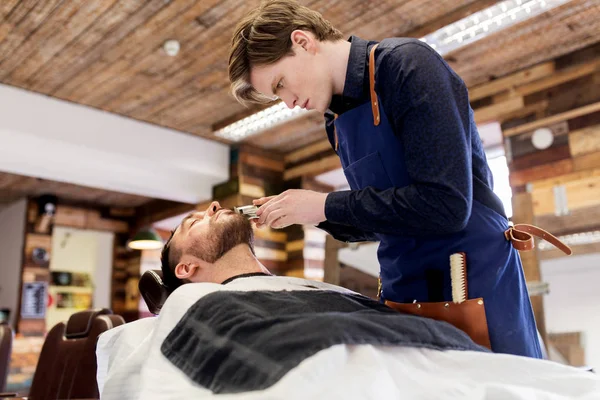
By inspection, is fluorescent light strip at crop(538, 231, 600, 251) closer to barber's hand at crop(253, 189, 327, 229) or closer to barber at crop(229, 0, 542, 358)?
barber at crop(229, 0, 542, 358)

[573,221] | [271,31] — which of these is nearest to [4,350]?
[271,31]

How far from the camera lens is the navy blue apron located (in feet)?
4.40

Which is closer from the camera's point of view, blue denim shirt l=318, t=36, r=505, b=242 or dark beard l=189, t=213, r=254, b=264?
blue denim shirt l=318, t=36, r=505, b=242

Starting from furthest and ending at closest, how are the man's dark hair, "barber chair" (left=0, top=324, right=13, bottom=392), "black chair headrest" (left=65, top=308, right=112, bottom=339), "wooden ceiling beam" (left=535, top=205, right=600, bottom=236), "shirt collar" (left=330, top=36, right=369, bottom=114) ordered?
1. "wooden ceiling beam" (left=535, top=205, right=600, bottom=236)
2. "barber chair" (left=0, top=324, right=13, bottom=392)
3. "black chair headrest" (left=65, top=308, right=112, bottom=339)
4. the man's dark hair
5. "shirt collar" (left=330, top=36, right=369, bottom=114)

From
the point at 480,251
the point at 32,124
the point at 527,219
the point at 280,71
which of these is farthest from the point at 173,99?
the point at 480,251

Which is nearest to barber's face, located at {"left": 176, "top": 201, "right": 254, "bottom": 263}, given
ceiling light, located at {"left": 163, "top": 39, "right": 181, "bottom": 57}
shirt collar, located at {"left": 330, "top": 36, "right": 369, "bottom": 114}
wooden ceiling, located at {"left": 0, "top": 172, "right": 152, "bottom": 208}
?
shirt collar, located at {"left": 330, "top": 36, "right": 369, "bottom": 114}

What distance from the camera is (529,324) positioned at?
4.57 feet

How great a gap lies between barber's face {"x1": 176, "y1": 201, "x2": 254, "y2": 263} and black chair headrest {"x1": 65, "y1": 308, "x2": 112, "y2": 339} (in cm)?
100

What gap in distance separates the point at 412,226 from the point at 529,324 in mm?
413

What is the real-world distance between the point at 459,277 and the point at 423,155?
1.03ft

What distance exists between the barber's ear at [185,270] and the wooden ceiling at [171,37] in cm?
247

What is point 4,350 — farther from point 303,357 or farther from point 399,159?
point 303,357

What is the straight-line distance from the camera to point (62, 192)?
757cm

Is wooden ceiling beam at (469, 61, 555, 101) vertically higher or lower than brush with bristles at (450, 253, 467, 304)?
higher
